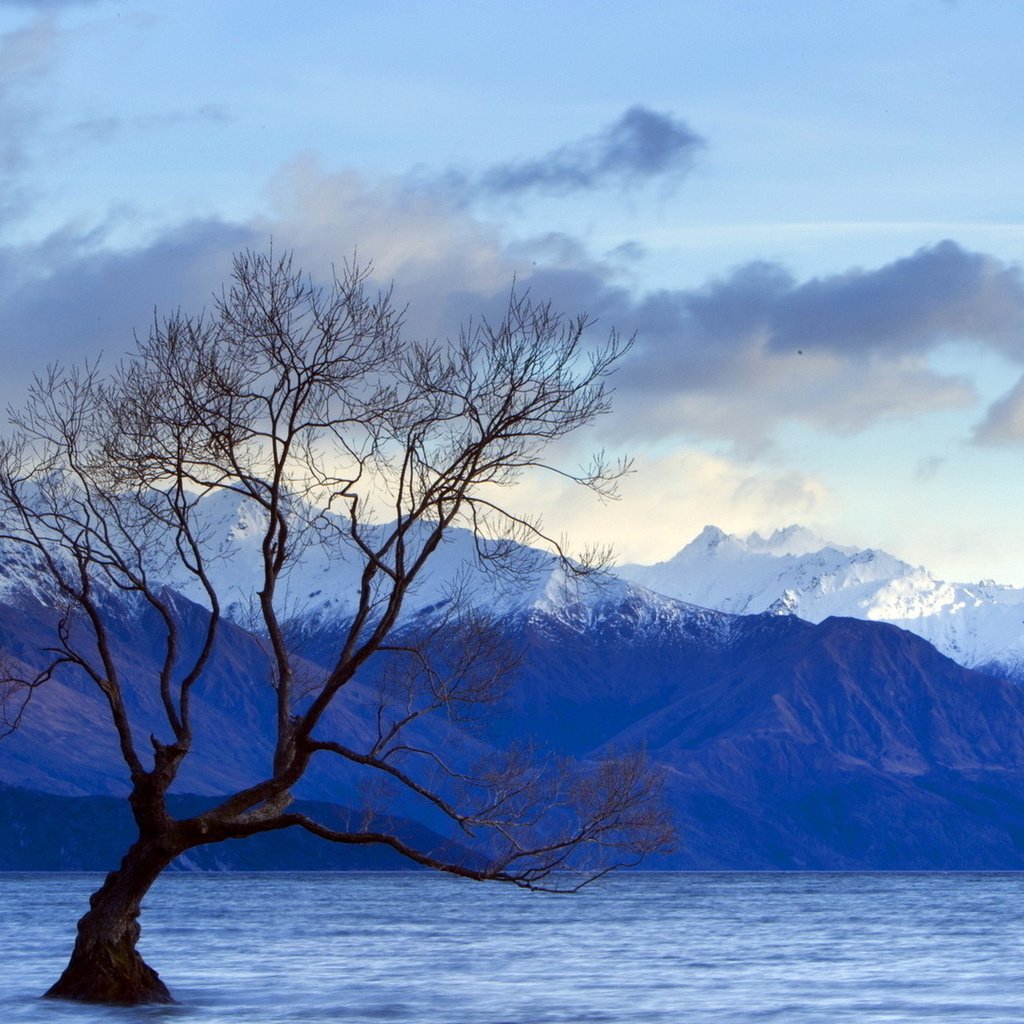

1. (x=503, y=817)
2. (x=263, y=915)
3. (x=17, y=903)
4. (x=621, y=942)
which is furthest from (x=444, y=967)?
(x=17, y=903)

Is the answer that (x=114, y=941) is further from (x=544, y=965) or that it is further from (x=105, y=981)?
(x=544, y=965)

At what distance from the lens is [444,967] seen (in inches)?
2445

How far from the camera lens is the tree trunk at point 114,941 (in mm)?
30797

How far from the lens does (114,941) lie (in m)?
31.1

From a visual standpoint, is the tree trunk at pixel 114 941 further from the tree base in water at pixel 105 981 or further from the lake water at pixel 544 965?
the lake water at pixel 544 965

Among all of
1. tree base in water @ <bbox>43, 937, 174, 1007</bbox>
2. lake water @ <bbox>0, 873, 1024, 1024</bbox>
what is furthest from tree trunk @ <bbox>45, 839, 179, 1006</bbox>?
lake water @ <bbox>0, 873, 1024, 1024</bbox>

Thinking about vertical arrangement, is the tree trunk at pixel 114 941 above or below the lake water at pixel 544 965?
above

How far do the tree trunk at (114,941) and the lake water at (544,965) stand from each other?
45cm

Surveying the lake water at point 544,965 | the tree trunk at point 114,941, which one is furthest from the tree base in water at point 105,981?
the lake water at point 544,965

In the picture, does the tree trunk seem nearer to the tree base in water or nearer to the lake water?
the tree base in water

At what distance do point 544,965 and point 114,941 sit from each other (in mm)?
33990

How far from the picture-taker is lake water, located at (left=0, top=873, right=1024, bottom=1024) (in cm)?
4009

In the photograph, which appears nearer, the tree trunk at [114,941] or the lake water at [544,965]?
the tree trunk at [114,941]

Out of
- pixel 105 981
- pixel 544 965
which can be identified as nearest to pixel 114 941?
pixel 105 981
